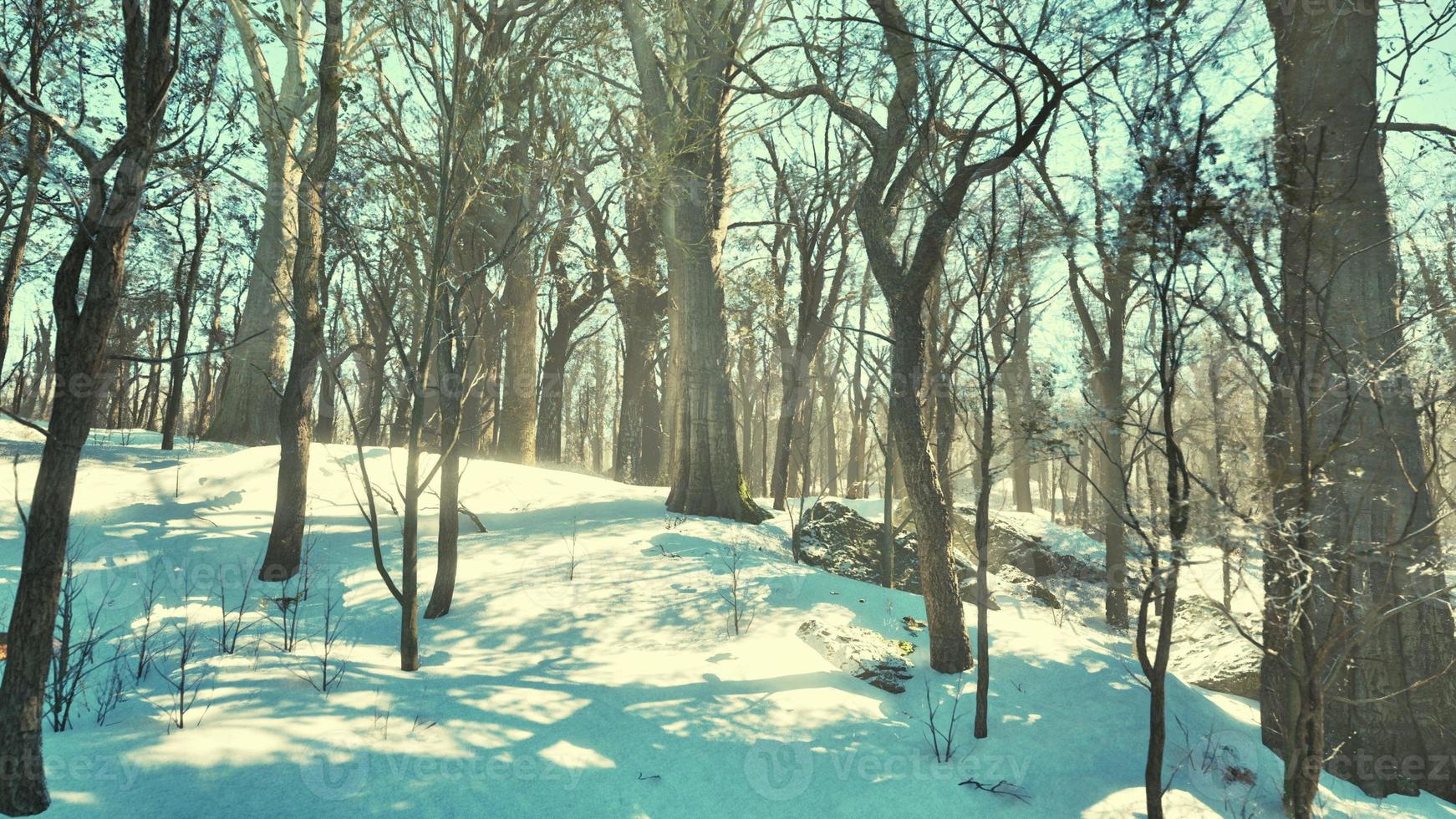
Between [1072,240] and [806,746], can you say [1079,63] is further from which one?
[806,746]

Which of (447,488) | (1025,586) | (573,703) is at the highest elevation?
(447,488)

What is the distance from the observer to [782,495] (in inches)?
452

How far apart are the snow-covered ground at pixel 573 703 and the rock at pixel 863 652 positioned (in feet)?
0.36

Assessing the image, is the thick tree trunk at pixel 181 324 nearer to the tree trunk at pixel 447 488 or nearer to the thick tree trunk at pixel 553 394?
the tree trunk at pixel 447 488

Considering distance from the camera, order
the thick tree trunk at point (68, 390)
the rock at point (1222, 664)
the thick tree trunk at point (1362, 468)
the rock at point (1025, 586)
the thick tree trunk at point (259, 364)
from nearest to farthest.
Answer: the thick tree trunk at point (68, 390) < the thick tree trunk at point (1362, 468) < the rock at point (1222, 664) < the thick tree trunk at point (259, 364) < the rock at point (1025, 586)

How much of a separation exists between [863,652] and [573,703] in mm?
2241

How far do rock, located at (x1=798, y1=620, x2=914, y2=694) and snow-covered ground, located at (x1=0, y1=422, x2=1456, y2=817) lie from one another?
110 millimetres

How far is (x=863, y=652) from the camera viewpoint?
534 cm

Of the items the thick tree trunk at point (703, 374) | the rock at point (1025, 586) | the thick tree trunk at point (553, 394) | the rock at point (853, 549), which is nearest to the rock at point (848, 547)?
the rock at point (853, 549)

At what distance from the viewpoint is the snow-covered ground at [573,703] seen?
321cm

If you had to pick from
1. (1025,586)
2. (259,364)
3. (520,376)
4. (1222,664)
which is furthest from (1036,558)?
(259,364)

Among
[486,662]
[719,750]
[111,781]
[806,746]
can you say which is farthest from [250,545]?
[806,746]

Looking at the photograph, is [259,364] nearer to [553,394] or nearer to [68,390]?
[553,394]

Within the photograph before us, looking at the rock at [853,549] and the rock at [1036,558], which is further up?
the rock at [853,549]
